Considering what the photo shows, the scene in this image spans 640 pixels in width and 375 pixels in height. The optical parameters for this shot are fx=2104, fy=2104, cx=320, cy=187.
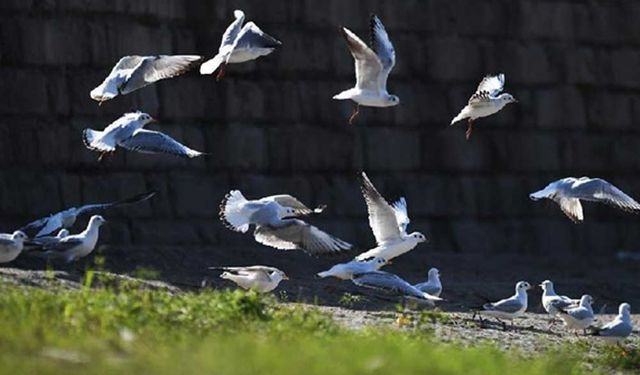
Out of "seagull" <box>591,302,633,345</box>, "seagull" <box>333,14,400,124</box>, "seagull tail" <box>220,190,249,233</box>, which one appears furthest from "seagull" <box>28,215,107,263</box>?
"seagull" <box>591,302,633,345</box>

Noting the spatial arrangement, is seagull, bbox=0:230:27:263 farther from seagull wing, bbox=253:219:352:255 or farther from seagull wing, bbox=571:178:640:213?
seagull wing, bbox=571:178:640:213

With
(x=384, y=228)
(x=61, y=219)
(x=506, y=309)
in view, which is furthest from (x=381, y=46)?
(x=61, y=219)

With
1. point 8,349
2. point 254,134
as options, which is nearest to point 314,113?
point 254,134

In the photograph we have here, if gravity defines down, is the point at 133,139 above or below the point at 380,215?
above

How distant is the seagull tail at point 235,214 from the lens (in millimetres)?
20312

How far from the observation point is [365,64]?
22.4 meters

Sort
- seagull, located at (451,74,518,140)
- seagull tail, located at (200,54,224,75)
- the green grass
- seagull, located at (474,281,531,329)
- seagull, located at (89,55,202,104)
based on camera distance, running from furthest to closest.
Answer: seagull, located at (451,74,518,140)
seagull tail, located at (200,54,224,75)
seagull, located at (89,55,202,104)
seagull, located at (474,281,531,329)
the green grass

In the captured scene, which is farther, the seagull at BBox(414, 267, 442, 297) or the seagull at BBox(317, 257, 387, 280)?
the seagull at BBox(414, 267, 442, 297)

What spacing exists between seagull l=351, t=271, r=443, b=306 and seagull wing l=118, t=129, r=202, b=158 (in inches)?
86.5

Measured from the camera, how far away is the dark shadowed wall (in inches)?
924

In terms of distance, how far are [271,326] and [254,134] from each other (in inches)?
374

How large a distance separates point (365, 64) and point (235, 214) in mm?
2848

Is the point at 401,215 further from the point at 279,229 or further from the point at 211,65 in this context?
the point at 279,229

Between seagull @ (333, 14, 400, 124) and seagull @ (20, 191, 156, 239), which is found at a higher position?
→ seagull @ (333, 14, 400, 124)
